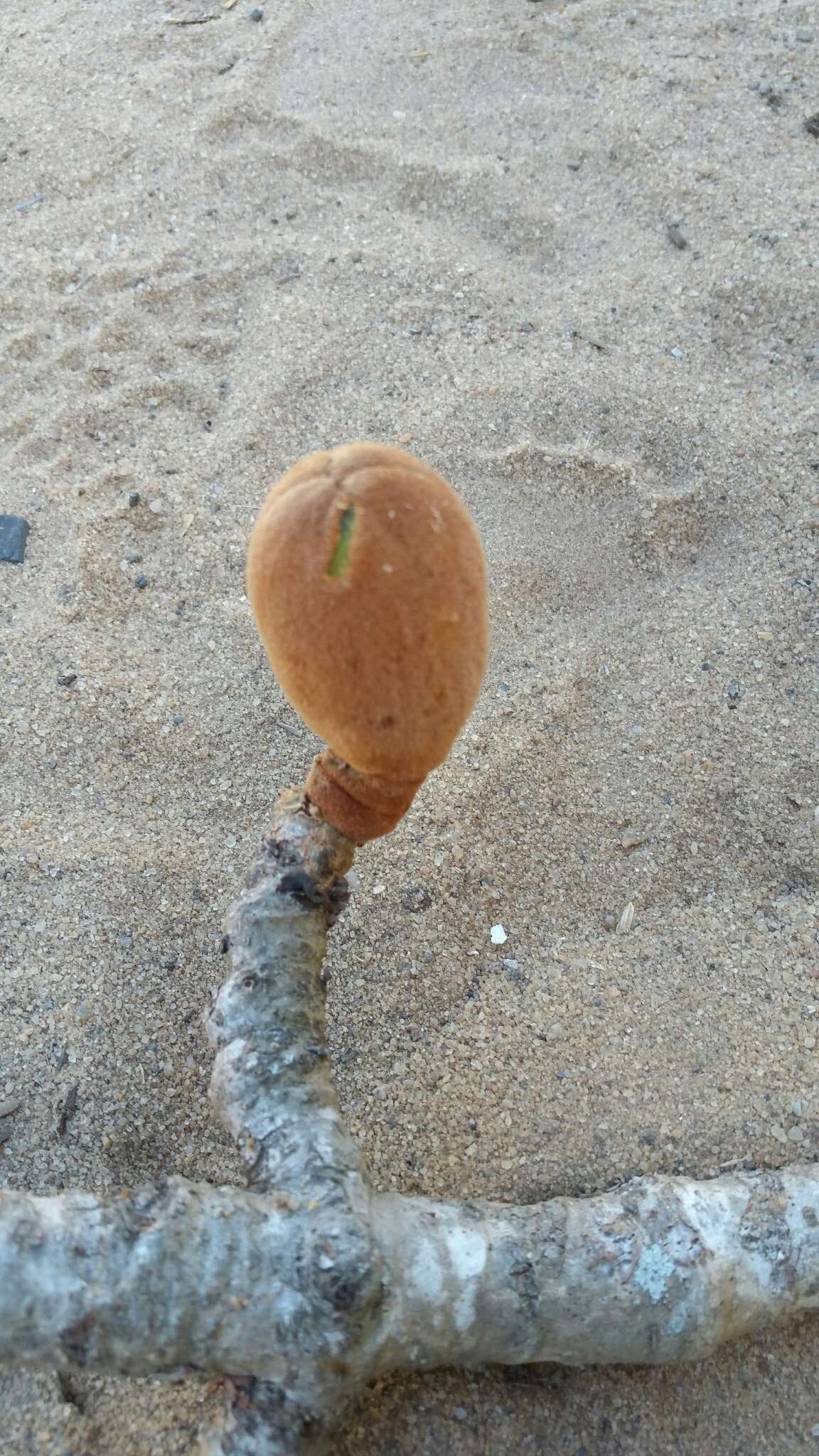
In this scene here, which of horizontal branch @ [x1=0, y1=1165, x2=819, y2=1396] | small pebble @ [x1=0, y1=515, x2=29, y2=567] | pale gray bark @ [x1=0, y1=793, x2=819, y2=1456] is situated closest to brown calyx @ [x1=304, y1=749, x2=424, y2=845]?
pale gray bark @ [x1=0, y1=793, x2=819, y2=1456]

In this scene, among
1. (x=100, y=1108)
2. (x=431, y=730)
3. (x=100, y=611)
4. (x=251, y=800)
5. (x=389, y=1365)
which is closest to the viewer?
(x=431, y=730)

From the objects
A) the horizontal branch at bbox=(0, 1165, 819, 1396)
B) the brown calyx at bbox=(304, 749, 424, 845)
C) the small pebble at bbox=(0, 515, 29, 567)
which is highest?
the brown calyx at bbox=(304, 749, 424, 845)

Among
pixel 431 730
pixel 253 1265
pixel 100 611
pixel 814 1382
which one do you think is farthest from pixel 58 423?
pixel 814 1382

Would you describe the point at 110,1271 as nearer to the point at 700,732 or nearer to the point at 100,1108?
the point at 100,1108

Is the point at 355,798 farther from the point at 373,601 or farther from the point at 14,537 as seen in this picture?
the point at 14,537

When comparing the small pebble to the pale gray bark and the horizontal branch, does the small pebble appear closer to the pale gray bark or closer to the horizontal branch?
the pale gray bark

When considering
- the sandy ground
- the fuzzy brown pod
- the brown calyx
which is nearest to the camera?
the fuzzy brown pod
